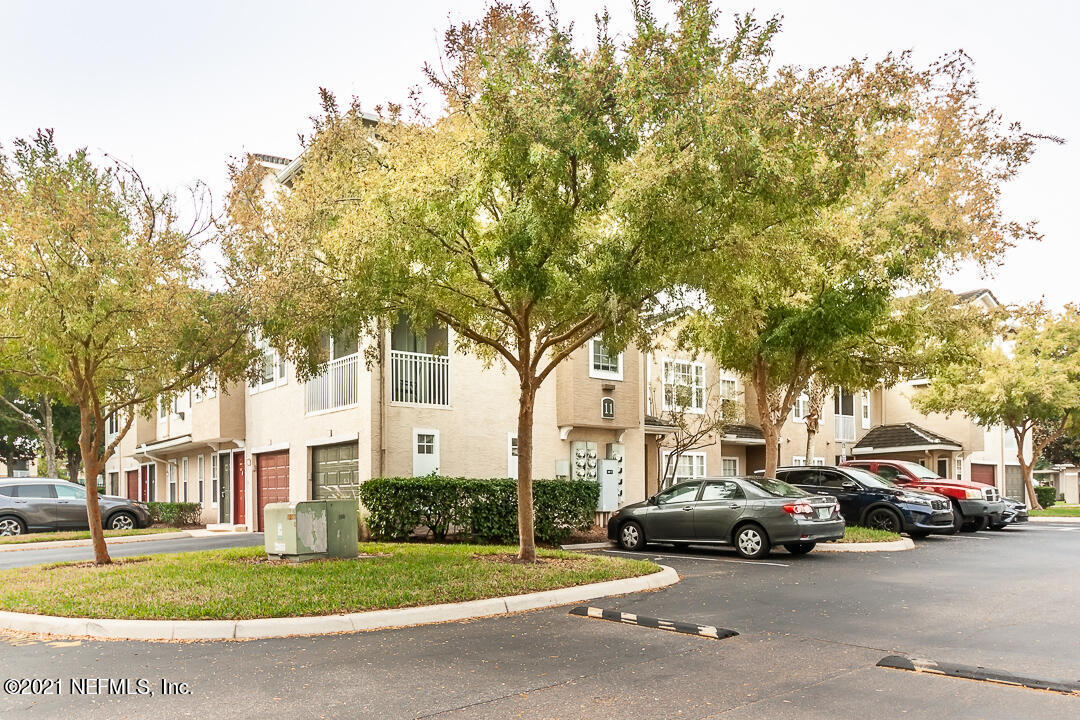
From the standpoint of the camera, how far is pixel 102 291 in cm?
1261

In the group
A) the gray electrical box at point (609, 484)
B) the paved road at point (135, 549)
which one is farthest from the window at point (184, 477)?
the gray electrical box at point (609, 484)

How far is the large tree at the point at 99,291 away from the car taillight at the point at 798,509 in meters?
9.34

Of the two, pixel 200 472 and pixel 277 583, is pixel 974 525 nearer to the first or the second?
pixel 277 583

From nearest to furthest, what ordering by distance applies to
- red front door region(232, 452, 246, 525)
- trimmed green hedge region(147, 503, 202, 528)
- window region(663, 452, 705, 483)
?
1. red front door region(232, 452, 246, 525)
2. trimmed green hedge region(147, 503, 202, 528)
3. window region(663, 452, 705, 483)

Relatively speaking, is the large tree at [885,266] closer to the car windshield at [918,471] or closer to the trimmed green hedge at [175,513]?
the car windshield at [918,471]

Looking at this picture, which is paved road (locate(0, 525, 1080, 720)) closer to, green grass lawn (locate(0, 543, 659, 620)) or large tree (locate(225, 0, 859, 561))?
green grass lawn (locate(0, 543, 659, 620))

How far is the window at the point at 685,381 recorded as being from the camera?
29.5 m

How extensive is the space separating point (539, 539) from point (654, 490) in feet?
39.5

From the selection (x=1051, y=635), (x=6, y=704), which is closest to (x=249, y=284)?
(x=6, y=704)

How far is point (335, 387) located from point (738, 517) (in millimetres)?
10444

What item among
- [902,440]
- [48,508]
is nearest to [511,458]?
[48,508]

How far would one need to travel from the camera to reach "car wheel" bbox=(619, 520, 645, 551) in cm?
1820

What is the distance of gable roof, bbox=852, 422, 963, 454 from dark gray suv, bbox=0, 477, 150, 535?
2817 cm

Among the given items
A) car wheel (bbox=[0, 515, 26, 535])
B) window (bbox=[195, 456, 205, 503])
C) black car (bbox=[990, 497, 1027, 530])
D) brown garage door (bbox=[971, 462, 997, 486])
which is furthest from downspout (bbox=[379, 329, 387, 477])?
brown garage door (bbox=[971, 462, 997, 486])
